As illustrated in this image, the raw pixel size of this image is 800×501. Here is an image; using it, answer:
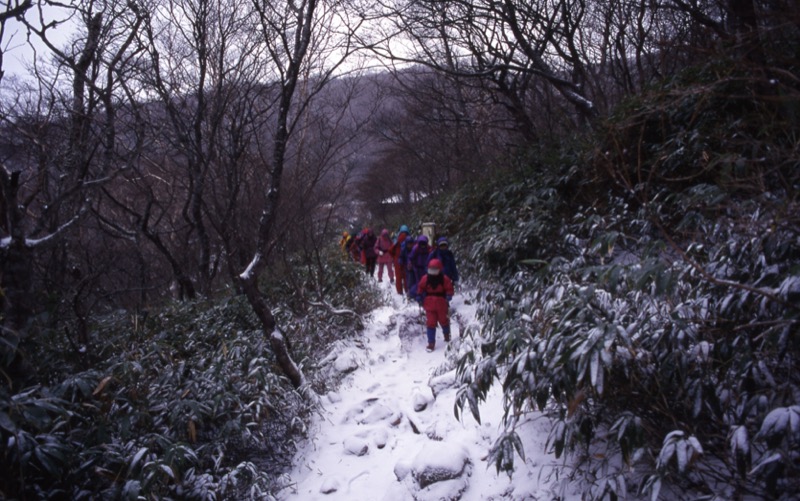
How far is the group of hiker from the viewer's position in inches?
258

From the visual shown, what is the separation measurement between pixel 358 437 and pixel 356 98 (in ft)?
17.9

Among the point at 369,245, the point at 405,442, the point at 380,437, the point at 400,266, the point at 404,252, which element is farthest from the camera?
the point at 369,245

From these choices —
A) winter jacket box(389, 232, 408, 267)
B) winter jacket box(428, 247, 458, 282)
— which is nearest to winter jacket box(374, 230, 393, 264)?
winter jacket box(389, 232, 408, 267)

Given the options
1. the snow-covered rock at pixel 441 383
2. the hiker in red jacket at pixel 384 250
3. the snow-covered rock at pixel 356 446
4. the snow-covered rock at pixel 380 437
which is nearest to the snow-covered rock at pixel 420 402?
the snow-covered rock at pixel 441 383

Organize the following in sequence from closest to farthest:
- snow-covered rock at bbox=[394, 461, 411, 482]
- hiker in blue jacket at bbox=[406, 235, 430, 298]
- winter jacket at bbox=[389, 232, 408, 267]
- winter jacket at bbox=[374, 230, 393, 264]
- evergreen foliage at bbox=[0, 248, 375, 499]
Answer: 1. evergreen foliage at bbox=[0, 248, 375, 499]
2. snow-covered rock at bbox=[394, 461, 411, 482]
3. hiker in blue jacket at bbox=[406, 235, 430, 298]
4. winter jacket at bbox=[389, 232, 408, 267]
5. winter jacket at bbox=[374, 230, 393, 264]

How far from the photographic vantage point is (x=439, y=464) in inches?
140

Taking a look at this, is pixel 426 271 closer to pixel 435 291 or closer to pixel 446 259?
pixel 446 259

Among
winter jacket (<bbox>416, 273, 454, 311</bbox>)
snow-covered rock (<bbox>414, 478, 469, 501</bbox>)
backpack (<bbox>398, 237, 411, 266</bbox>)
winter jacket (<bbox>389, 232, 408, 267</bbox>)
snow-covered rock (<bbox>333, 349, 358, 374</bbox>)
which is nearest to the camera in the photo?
snow-covered rock (<bbox>414, 478, 469, 501</bbox>)

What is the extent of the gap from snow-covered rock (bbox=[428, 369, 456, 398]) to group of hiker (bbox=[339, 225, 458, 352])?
1.42 metres

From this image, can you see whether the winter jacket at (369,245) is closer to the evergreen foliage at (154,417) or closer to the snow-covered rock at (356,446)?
the evergreen foliage at (154,417)

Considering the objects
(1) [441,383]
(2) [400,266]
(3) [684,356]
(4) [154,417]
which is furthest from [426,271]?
(3) [684,356]

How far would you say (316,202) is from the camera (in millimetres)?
8266

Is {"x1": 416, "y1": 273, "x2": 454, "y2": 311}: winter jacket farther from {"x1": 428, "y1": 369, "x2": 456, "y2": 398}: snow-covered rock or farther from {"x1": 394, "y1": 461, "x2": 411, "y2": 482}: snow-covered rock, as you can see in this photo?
{"x1": 394, "y1": 461, "x2": 411, "y2": 482}: snow-covered rock

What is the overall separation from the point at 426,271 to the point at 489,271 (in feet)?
5.84
